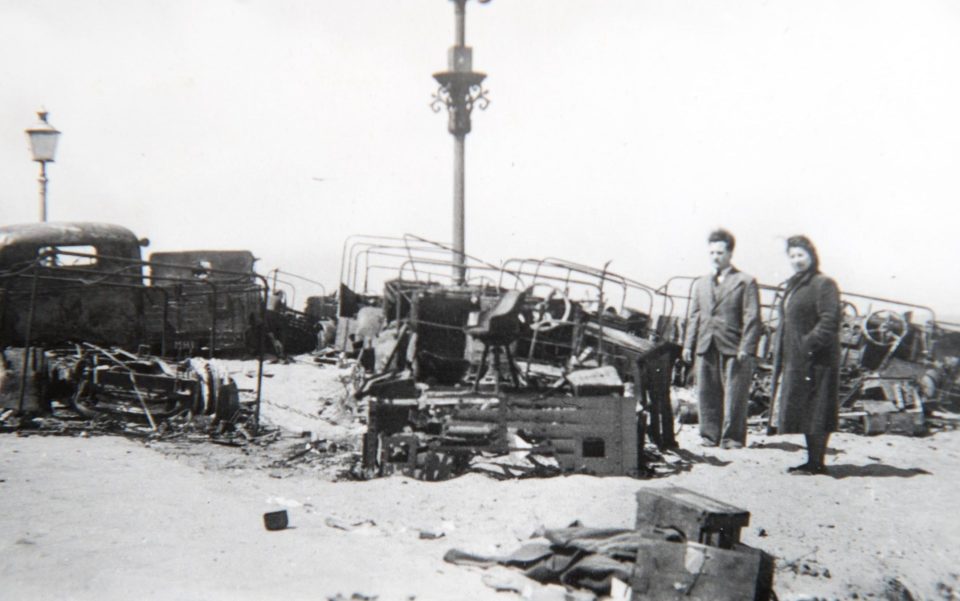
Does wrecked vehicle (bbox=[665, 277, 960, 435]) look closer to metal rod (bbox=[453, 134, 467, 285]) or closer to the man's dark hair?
the man's dark hair

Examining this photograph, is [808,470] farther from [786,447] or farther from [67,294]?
[67,294]

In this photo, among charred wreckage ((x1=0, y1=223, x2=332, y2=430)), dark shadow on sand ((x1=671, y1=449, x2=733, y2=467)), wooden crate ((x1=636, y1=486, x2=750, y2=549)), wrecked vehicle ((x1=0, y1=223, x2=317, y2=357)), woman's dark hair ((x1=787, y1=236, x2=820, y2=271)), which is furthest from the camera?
wrecked vehicle ((x1=0, y1=223, x2=317, y2=357))

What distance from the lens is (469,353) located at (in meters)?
11.5

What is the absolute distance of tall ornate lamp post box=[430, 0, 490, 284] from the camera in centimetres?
1716

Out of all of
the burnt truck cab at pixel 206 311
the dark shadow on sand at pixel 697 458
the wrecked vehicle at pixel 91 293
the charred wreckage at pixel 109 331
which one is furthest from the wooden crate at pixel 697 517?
the burnt truck cab at pixel 206 311

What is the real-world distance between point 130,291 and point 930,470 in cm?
1122

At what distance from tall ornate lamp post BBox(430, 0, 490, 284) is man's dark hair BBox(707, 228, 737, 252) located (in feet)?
29.4

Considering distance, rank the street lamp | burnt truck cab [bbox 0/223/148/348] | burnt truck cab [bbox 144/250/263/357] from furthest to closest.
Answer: burnt truck cab [bbox 144/250/263/357] < the street lamp < burnt truck cab [bbox 0/223/148/348]

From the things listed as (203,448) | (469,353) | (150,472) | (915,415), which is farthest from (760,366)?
(150,472)

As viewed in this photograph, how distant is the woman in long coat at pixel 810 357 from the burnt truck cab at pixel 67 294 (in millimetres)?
8636

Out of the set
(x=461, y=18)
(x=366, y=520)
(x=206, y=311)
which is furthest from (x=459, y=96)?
(x=366, y=520)

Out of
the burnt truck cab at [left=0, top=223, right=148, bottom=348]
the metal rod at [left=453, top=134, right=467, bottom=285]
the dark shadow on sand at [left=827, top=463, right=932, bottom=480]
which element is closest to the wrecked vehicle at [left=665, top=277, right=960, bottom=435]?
the dark shadow on sand at [left=827, top=463, right=932, bottom=480]

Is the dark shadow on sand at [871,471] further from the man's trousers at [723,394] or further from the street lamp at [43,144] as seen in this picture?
the street lamp at [43,144]

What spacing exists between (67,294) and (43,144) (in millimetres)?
2352
